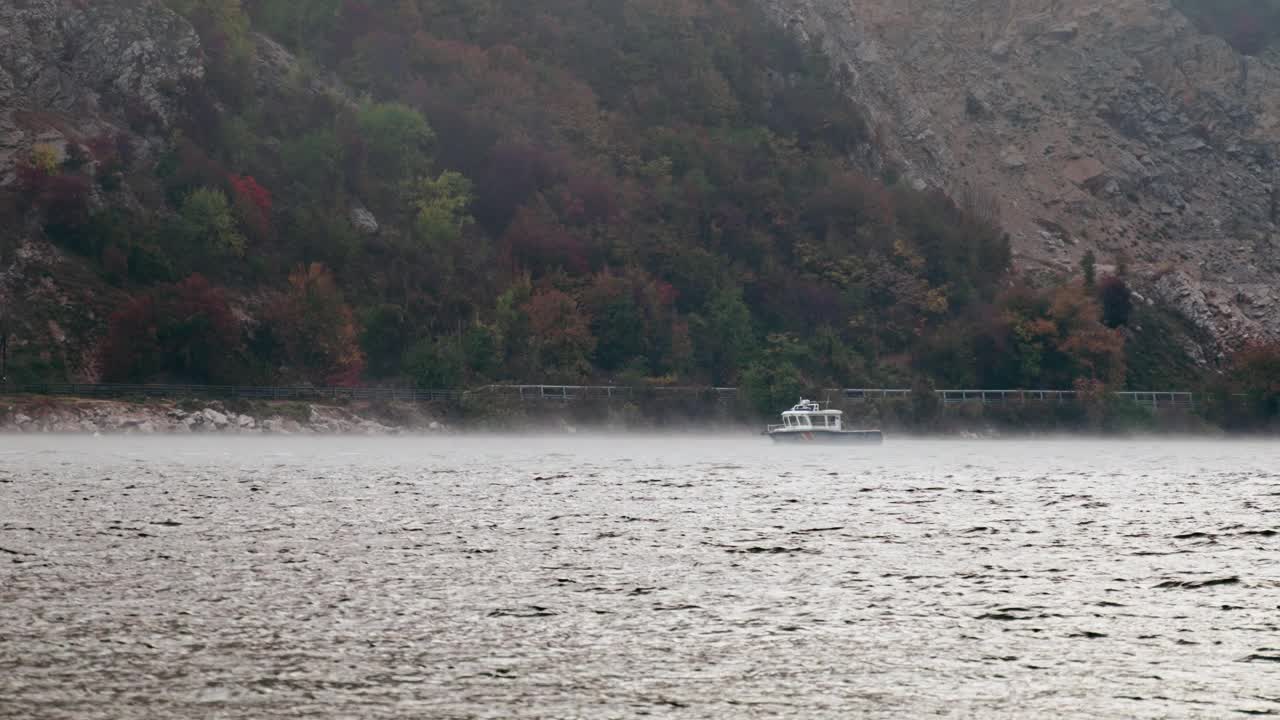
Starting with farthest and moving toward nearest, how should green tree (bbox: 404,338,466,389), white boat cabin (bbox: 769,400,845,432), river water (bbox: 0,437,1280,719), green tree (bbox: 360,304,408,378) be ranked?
green tree (bbox: 360,304,408,378)
green tree (bbox: 404,338,466,389)
white boat cabin (bbox: 769,400,845,432)
river water (bbox: 0,437,1280,719)

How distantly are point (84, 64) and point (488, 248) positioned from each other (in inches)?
1835

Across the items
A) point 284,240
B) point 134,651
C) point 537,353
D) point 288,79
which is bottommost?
point 134,651

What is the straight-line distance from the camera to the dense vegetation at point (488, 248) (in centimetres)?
13700

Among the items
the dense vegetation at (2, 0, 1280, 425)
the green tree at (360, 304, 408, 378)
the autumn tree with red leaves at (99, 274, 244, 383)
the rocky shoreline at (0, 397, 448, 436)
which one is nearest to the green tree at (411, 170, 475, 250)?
the dense vegetation at (2, 0, 1280, 425)

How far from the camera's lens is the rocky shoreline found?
11081 centimetres

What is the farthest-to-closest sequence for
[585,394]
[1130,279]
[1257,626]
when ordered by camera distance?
[1130,279] < [585,394] < [1257,626]

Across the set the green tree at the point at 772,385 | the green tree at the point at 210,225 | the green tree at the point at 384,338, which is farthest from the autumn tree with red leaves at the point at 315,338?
the green tree at the point at 772,385

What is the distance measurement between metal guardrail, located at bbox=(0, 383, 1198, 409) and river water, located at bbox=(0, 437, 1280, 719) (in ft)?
196

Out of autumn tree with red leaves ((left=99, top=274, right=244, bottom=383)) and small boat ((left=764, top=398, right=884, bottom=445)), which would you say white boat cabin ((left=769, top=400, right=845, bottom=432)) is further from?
autumn tree with red leaves ((left=99, top=274, right=244, bottom=383))

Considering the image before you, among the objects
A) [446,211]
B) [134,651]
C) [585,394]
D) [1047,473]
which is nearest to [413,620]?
[134,651]

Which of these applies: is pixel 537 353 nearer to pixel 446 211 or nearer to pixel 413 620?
pixel 446 211

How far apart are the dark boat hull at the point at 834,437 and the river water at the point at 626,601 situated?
60385 millimetres

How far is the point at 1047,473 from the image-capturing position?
262 feet

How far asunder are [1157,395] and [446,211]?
81983mm
